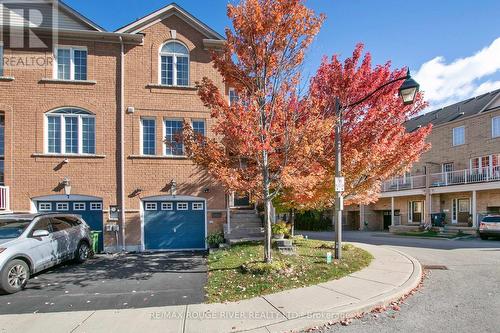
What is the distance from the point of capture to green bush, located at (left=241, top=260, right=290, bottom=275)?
26.4ft

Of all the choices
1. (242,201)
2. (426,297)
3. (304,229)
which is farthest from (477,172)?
(426,297)

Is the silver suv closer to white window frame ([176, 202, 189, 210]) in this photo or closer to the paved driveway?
the paved driveway

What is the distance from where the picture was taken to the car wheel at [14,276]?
738 cm

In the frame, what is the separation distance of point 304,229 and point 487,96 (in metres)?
18.7

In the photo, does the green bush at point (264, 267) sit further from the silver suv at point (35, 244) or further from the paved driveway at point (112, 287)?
the silver suv at point (35, 244)

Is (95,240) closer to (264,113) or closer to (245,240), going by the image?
(245,240)

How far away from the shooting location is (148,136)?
47.6 feet

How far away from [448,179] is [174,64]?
73.4 feet

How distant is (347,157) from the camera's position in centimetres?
1097

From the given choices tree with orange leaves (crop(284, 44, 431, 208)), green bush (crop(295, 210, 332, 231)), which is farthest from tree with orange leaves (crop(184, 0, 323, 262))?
green bush (crop(295, 210, 332, 231))

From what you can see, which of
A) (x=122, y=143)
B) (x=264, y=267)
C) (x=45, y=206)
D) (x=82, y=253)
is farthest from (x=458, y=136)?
(x=45, y=206)

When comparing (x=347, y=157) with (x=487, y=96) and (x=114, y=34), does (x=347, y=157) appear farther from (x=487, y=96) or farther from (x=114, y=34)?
(x=487, y=96)

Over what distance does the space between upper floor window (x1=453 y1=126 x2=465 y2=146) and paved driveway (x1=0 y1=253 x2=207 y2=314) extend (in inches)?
964

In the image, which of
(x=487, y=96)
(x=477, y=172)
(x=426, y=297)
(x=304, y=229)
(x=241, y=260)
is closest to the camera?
(x=426, y=297)
